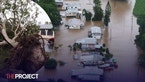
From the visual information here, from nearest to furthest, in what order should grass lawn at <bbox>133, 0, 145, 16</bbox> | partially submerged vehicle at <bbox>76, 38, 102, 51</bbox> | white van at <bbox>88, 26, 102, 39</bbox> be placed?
partially submerged vehicle at <bbox>76, 38, 102, 51</bbox>
white van at <bbox>88, 26, 102, 39</bbox>
grass lawn at <bbox>133, 0, 145, 16</bbox>

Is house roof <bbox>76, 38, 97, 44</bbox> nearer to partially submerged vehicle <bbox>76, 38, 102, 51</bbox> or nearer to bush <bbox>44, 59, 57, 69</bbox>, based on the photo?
partially submerged vehicle <bbox>76, 38, 102, 51</bbox>

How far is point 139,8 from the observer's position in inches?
248

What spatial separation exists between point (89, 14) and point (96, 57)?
1886mm

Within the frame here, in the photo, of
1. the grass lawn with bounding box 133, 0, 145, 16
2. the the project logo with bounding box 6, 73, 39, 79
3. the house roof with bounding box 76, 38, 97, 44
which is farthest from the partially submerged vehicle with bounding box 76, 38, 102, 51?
the the project logo with bounding box 6, 73, 39, 79

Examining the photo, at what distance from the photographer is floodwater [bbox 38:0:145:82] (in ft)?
11.4

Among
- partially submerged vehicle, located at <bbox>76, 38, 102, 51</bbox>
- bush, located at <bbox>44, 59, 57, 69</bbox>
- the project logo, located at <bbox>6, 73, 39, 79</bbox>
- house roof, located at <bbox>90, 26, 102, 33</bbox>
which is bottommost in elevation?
bush, located at <bbox>44, 59, 57, 69</bbox>

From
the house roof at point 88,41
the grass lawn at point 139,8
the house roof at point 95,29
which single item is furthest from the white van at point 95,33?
the grass lawn at point 139,8

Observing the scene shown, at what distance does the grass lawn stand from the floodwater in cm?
9

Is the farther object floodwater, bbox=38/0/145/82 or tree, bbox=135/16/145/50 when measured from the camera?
tree, bbox=135/16/145/50

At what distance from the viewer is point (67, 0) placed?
282 inches

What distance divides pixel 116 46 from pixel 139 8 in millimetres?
2052

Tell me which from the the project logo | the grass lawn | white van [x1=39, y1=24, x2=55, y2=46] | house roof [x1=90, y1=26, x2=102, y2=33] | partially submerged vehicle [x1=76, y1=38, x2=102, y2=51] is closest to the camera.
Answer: the the project logo

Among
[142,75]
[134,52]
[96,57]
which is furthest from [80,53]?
[142,75]

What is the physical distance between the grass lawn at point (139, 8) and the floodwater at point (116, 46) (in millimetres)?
93
